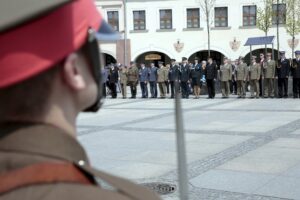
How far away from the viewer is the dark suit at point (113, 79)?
23578mm

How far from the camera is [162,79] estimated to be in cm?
2255

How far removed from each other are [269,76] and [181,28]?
19.7 meters

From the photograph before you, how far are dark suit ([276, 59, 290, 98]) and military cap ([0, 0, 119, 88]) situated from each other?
62.7ft

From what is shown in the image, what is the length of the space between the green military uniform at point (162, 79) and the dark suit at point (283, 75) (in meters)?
5.25

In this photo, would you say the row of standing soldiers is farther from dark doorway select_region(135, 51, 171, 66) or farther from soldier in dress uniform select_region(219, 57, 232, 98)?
dark doorway select_region(135, 51, 171, 66)

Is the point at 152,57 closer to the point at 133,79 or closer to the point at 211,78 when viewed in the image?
the point at 133,79

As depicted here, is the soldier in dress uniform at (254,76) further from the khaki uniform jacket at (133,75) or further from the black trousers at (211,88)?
the khaki uniform jacket at (133,75)

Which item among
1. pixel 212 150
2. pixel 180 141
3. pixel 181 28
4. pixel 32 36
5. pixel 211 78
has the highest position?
pixel 181 28

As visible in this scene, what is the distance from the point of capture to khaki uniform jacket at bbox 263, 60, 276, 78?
1945cm

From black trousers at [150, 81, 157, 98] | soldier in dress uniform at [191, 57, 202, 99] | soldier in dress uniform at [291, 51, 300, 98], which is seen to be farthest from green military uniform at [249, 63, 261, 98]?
black trousers at [150, 81, 157, 98]

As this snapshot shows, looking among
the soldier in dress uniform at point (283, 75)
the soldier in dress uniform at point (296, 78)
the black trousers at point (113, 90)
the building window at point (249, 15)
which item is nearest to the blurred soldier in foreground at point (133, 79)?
the black trousers at point (113, 90)

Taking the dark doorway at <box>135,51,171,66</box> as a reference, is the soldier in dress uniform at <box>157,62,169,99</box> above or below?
below

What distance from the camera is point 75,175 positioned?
93cm

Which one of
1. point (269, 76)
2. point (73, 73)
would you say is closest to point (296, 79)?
point (269, 76)
